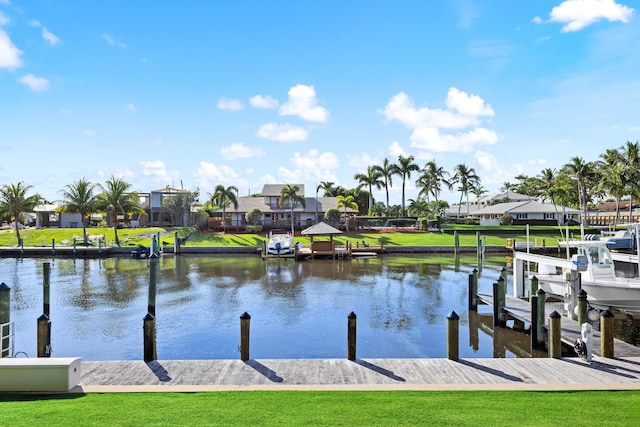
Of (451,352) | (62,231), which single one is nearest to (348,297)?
(451,352)

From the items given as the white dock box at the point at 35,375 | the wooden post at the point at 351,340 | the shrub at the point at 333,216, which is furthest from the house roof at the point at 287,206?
the white dock box at the point at 35,375

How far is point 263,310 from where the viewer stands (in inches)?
924

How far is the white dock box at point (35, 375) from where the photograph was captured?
9.30 meters

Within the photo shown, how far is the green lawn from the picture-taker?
5891cm

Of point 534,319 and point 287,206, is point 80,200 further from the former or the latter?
point 534,319

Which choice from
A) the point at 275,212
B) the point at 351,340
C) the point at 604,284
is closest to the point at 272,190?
the point at 275,212

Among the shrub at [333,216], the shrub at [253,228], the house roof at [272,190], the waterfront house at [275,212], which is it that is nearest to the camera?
the shrub at [253,228]

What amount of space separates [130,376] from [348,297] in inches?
659

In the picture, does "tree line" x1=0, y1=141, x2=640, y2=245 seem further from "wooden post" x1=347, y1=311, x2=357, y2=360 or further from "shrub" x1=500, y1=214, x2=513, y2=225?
"wooden post" x1=347, y1=311, x2=357, y2=360

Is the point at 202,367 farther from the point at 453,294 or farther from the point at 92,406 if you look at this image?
the point at 453,294

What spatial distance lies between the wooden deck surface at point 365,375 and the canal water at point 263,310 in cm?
377

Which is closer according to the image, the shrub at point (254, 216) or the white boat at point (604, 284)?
the white boat at point (604, 284)

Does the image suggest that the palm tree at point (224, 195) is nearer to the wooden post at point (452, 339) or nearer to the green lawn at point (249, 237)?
the green lawn at point (249, 237)

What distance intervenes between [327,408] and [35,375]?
5.59m
